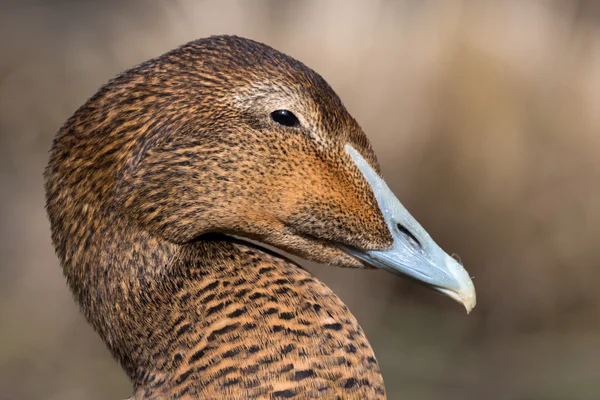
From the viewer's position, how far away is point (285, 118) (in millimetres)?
1977

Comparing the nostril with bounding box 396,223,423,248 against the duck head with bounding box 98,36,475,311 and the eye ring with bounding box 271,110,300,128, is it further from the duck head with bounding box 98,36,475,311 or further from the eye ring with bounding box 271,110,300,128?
the eye ring with bounding box 271,110,300,128

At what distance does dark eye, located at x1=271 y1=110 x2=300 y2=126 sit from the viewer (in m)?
1.97

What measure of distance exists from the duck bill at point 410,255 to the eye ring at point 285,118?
→ 6.0 inches

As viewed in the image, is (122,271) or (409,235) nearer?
(122,271)

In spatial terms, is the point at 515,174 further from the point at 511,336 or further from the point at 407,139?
the point at 511,336

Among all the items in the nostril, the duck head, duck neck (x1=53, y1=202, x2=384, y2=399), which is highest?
the duck head

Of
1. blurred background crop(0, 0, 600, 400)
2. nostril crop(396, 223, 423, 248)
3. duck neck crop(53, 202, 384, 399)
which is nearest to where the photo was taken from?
duck neck crop(53, 202, 384, 399)

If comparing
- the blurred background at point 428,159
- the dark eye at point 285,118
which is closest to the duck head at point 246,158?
the dark eye at point 285,118

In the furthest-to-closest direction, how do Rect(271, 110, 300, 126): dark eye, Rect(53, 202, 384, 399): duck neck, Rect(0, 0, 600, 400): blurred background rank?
Rect(0, 0, 600, 400): blurred background → Rect(271, 110, 300, 126): dark eye → Rect(53, 202, 384, 399): duck neck

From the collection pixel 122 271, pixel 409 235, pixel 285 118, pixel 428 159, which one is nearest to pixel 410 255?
pixel 409 235

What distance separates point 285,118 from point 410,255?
467mm

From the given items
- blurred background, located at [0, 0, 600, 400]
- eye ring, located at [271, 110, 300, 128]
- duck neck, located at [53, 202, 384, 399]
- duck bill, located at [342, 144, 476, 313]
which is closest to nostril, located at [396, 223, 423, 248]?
duck bill, located at [342, 144, 476, 313]

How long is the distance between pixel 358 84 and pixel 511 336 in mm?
2017

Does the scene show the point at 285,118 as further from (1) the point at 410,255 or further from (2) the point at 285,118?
(1) the point at 410,255
